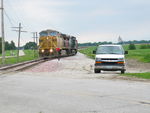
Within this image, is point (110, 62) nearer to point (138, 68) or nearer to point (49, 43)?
point (138, 68)

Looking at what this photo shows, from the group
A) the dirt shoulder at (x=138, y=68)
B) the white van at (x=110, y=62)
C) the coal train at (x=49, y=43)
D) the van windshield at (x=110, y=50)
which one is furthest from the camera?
the coal train at (x=49, y=43)

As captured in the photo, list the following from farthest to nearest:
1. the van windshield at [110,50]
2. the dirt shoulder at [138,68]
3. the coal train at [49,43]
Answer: the coal train at [49,43]
the dirt shoulder at [138,68]
the van windshield at [110,50]

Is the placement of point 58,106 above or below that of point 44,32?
below

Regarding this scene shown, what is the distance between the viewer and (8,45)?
18562 centimetres

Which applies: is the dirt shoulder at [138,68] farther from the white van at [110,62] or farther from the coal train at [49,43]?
the coal train at [49,43]

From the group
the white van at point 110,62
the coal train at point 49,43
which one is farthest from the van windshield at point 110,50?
the coal train at point 49,43

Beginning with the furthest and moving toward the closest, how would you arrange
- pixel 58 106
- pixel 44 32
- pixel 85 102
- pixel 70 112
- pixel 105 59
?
pixel 44 32
pixel 105 59
pixel 85 102
pixel 58 106
pixel 70 112

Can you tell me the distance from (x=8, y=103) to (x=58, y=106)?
1566 millimetres

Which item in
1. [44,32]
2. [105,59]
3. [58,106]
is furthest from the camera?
[44,32]

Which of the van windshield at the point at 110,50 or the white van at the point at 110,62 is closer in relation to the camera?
the white van at the point at 110,62

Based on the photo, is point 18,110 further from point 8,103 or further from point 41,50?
point 41,50

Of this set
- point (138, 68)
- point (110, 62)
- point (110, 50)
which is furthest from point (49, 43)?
point (110, 62)

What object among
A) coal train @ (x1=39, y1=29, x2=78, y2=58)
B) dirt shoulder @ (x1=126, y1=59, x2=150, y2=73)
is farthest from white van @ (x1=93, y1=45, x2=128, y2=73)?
coal train @ (x1=39, y1=29, x2=78, y2=58)

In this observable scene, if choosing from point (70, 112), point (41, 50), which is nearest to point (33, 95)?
point (70, 112)
